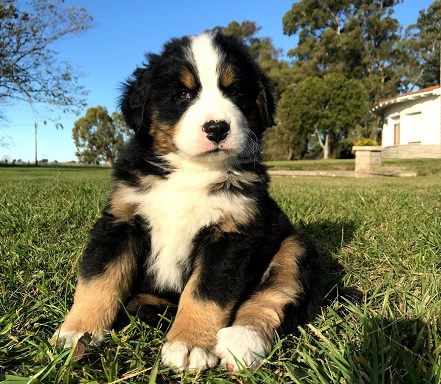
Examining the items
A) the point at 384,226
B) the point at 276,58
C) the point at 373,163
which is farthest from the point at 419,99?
the point at 384,226

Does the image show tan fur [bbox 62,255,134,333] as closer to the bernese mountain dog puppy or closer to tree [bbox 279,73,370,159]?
the bernese mountain dog puppy

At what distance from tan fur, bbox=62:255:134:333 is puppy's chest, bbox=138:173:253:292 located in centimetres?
21

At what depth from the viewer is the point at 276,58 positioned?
48.7m

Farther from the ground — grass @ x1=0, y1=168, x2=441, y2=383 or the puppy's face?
the puppy's face

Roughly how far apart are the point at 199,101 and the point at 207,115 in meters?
0.19

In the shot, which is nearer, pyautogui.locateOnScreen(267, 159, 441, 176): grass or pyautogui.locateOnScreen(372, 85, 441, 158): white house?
pyautogui.locateOnScreen(267, 159, 441, 176): grass

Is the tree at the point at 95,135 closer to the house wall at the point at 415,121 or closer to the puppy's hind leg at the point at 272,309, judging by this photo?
the house wall at the point at 415,121

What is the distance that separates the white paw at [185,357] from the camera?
1761 millimetres

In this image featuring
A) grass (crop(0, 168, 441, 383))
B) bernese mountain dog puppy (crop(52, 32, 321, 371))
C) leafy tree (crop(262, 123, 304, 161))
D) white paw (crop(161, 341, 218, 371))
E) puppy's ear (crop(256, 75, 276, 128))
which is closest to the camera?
grass (crop(0, 168, 441, 383))

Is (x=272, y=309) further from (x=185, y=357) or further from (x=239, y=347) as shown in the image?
(x=185, y=357)

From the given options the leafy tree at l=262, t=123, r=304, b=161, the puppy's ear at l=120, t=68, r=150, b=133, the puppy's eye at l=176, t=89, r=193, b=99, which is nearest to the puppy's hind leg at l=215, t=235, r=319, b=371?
the puppy's eye at l=176, t=89, r=193, b=99

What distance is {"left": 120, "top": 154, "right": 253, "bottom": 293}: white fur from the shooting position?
235cm

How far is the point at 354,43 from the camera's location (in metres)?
42.7

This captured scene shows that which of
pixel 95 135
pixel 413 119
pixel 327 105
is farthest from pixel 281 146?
pixel 95 135
